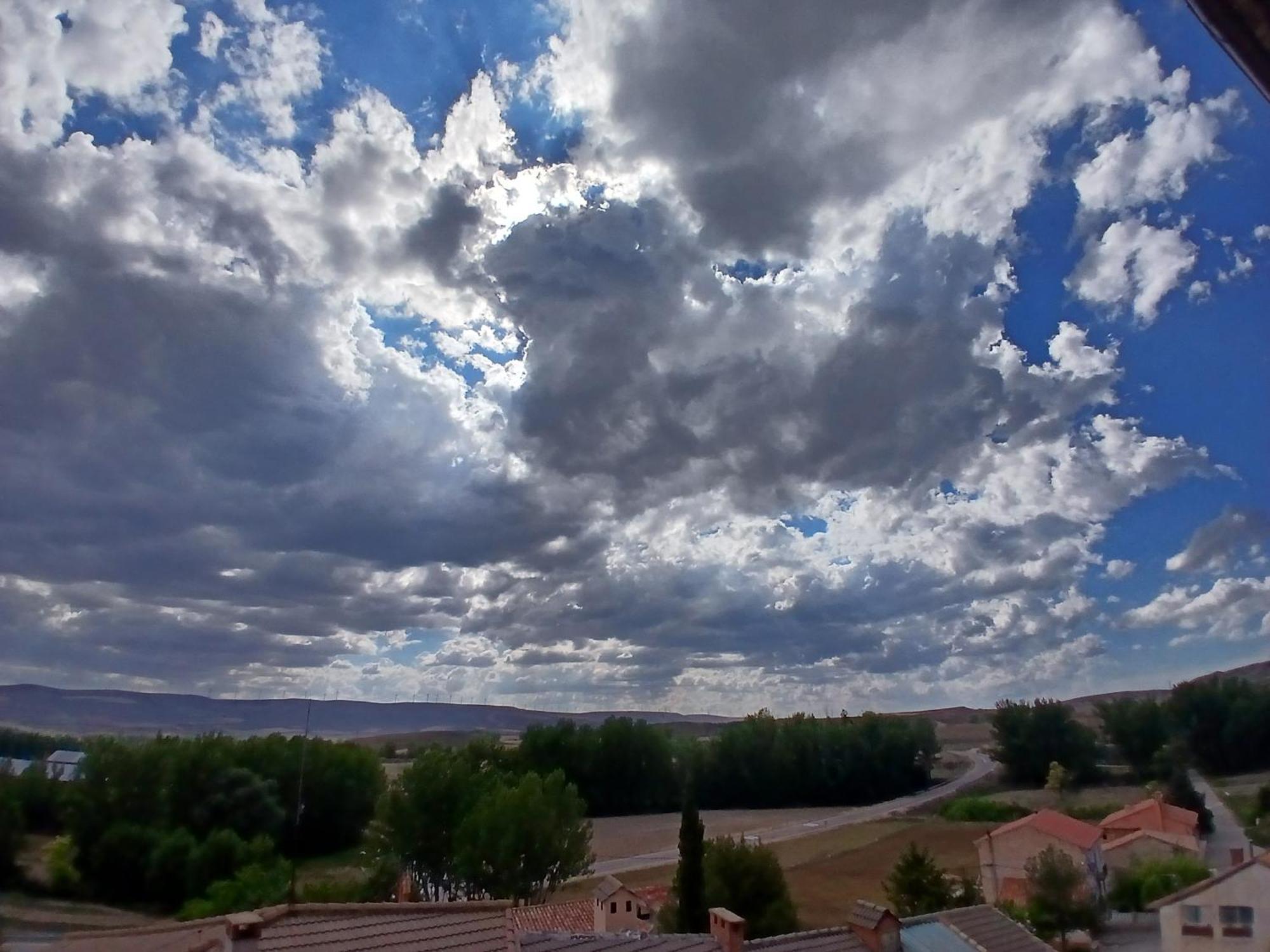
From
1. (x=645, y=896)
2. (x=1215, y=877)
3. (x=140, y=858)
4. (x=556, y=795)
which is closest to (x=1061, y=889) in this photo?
(x=1215, y=877)

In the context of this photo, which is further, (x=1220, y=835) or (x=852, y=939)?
(x=1220, y=835)

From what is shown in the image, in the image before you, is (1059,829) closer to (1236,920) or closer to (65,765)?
(1236,920)

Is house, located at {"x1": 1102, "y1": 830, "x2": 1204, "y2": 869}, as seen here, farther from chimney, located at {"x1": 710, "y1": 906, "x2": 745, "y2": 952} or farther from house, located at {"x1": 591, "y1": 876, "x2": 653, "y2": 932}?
chimney, located at {"x1": 710, "y1": 906, "x2": 745, "y2": 952}

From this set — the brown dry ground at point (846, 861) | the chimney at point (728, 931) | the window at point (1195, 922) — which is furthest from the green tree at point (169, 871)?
the window at point (1195, 922)

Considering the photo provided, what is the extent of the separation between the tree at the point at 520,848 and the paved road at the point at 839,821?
5.77 m

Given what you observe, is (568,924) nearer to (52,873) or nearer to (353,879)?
(353,879)

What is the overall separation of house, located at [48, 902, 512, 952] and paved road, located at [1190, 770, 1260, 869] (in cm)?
3097

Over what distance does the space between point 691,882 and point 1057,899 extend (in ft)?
42.0

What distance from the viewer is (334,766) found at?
72.9 m

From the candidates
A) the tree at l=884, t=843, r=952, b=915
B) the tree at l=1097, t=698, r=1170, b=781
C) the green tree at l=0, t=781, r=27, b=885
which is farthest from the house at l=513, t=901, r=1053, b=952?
the tree at l=1097, t=698, r=1170, b=781

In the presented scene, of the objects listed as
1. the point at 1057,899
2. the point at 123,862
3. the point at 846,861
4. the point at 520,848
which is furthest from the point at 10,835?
the point at 1057,899

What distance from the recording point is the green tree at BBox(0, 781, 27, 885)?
2151 inches

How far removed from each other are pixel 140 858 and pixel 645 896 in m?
31.5

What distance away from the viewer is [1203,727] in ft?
257
